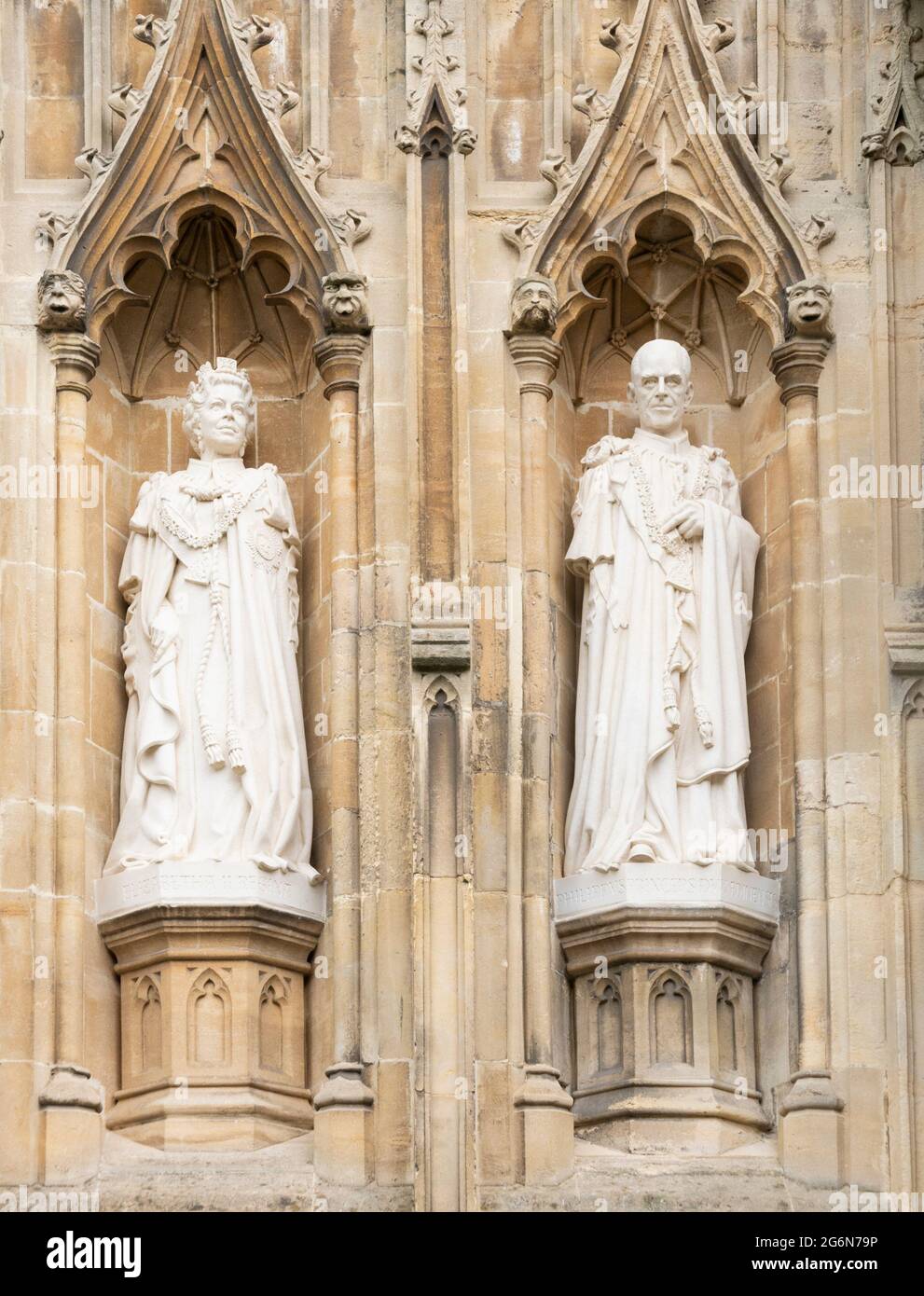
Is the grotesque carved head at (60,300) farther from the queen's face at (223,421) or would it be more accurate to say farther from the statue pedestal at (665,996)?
the statue pedestal at (665,996)

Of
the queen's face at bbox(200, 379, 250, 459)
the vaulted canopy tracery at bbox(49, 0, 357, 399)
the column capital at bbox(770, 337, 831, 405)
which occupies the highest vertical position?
the vaulted canopy tracery at bbox(49, 0, 357, 399)

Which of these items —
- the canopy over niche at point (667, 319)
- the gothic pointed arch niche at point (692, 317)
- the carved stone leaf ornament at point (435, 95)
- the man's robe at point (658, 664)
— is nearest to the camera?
the man's robe at point (658, 664)

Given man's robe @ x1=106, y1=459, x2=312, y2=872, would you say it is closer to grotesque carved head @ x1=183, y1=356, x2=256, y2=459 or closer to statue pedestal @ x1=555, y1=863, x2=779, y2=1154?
grotesque carved head @ x1=183, y1=356, x2=256, y2=459

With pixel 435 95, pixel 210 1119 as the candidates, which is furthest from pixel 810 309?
pixel 210 1119

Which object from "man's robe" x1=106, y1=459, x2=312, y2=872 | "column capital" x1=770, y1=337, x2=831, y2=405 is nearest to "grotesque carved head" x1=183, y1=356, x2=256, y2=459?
"man's robe" x1=106, y1=459, x2=312, y2=872

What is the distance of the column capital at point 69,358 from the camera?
21.3 m

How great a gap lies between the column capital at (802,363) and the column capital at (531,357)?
1100mm

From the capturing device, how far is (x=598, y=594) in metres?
21.1

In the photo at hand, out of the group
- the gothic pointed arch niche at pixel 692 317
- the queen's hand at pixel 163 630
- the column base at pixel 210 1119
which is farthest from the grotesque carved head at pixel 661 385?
the column base at pixel 210 1119

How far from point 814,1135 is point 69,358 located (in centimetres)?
507

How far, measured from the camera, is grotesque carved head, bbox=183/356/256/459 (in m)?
21.4

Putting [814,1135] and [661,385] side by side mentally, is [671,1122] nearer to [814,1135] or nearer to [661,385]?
[814,1135]

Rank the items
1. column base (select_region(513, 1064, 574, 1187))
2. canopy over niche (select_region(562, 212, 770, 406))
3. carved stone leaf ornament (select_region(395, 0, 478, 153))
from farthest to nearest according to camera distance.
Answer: canopy over niche (select_region(562, 212, 770, 406))
carved stone leaf ornament (select_region(395, 0, 478, 153))
column base (select_region(513, 1064, 574, 1187))

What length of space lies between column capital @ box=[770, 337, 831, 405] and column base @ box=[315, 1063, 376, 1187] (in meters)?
3.89
